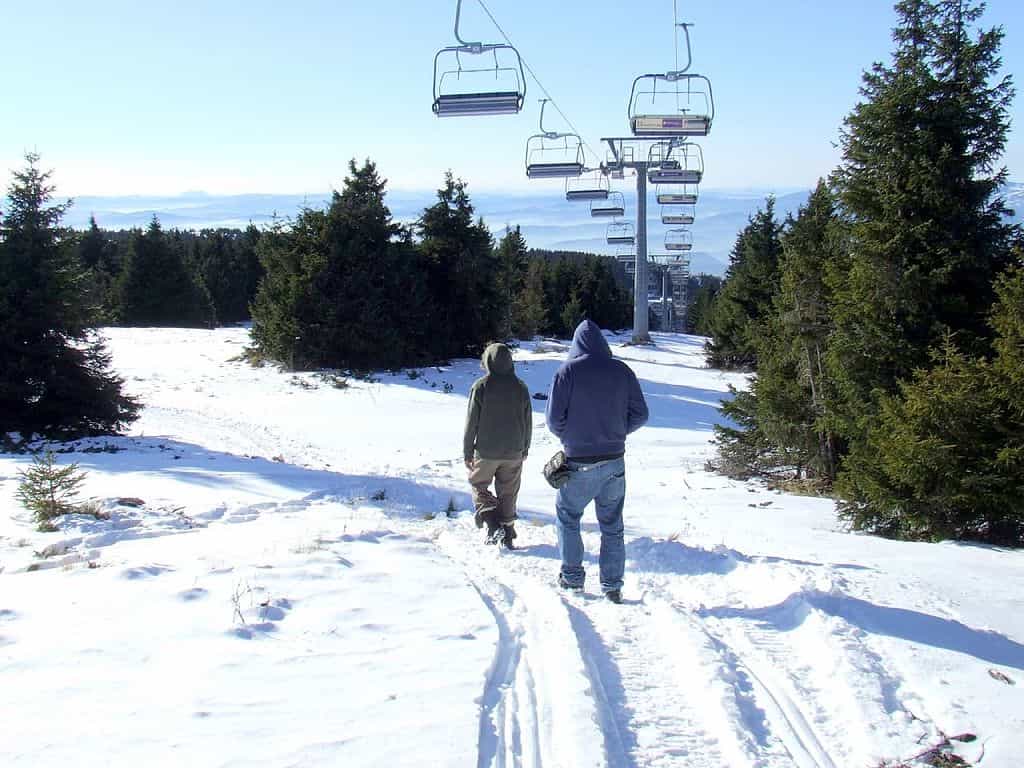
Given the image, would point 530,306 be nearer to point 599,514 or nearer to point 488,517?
point 488,517

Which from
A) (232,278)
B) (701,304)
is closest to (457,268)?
(232,278)

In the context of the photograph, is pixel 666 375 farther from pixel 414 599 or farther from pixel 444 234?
pixel 414 599

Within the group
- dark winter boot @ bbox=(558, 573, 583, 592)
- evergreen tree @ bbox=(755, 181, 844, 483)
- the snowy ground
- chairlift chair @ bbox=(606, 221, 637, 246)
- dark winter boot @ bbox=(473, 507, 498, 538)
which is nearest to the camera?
the snowy ground

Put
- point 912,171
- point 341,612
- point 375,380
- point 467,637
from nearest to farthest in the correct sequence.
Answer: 1. point 467,637
2. point 341,612
3. point 912,171
4. point 375,380

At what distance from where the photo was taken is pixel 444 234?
105 ft

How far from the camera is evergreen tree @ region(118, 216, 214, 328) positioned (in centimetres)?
5453

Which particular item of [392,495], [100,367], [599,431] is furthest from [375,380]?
[599,431]

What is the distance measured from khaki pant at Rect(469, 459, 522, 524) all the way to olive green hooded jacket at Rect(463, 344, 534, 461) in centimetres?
13

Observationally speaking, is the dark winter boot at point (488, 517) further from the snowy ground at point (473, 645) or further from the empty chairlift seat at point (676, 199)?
the empty chairlift seat at point (676, 199)

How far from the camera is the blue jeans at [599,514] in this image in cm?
579

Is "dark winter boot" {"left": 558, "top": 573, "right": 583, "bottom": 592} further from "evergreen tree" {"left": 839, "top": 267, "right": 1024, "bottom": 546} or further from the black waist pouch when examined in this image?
"evergreen tree" {"left": 839, "top": 267, "right": 1024, "bottom": 546}

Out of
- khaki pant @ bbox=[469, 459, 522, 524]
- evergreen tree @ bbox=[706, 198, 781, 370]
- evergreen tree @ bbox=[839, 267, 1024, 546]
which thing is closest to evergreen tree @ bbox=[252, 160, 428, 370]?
evergreen tree @ bbox=[706, 198, 781, 370]

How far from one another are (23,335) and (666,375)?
22.4 m

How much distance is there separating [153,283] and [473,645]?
58.5m
